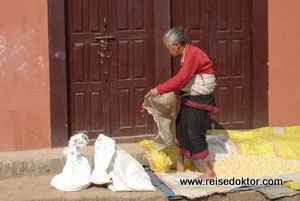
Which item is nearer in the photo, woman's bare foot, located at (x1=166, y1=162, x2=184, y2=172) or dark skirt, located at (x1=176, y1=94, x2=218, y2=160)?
dark skirt, located at (x1=176, y1=94, x2=218, y2=160)

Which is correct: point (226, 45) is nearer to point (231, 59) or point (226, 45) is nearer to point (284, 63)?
point (231, 59)

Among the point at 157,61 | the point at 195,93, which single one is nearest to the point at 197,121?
the point at 195,93

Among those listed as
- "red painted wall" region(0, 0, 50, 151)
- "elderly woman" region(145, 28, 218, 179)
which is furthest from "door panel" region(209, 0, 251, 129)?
"red painted wall" region(0, 0, 50, 151)

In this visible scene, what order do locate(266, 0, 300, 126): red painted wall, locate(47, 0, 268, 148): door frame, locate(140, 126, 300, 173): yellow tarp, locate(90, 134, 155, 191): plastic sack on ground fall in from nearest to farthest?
locate(90, 134, 155, 191): plastic sack on ground < locate(140, 126, 300, 173): yellow tarp < locate(47, 0, 268, 148): door frame < locate(266, 0, 300, 126): red painted wall

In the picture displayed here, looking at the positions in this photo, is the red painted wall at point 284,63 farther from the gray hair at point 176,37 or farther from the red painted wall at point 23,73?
the red painted wall at point 23,73

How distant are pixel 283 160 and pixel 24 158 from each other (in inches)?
121

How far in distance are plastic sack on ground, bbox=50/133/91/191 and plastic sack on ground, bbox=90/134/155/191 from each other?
0.38 feet

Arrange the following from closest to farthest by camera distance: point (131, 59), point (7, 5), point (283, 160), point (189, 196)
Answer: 1. point (189, 196)
2. point (283, 160)
3. point (7, 5)
4. point (131, 59)

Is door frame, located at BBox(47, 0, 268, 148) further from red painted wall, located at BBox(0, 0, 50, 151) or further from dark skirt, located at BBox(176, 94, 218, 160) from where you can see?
dark skirt, located at BBox(176, 94, 218, 160)

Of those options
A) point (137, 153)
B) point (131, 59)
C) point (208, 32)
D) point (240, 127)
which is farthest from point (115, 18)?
point (240, 127)

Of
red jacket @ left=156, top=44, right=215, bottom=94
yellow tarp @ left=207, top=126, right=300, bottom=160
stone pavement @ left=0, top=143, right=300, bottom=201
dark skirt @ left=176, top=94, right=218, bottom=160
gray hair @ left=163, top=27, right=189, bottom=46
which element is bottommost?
stone pavement @ left=0, top=143, right=300, bottom=201

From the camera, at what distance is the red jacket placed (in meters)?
5.91

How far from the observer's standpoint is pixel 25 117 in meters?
7.30

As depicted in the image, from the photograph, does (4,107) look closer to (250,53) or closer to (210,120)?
(210,120)
